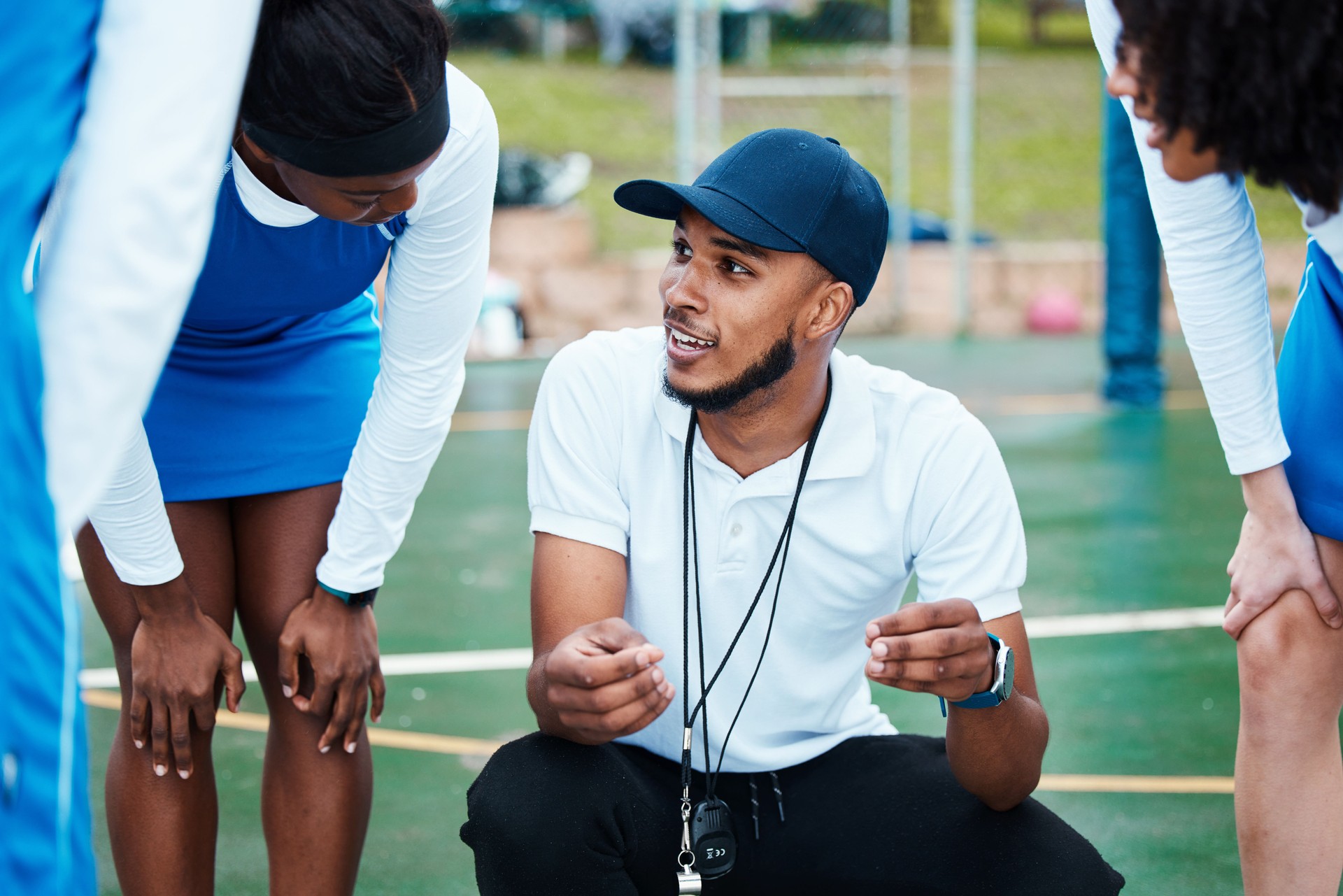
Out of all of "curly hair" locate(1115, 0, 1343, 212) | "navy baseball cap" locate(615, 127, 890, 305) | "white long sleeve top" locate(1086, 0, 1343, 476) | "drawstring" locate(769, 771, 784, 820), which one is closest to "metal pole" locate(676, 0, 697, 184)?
"navy baseball cap" locate(615, 127, 890, 305)

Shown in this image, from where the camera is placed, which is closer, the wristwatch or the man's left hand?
the man's left hand

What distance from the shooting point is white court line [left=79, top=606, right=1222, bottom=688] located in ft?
12.5

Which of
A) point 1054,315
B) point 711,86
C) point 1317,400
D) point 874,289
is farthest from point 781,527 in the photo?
point 874,289

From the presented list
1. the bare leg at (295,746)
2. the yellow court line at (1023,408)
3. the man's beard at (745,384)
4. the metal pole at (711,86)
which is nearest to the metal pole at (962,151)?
the metal pole at (711,86)

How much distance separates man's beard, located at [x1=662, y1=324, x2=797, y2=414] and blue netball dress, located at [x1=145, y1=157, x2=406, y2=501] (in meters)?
0.50

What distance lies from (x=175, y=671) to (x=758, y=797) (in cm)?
90

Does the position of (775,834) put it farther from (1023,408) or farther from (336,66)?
(1023,408)

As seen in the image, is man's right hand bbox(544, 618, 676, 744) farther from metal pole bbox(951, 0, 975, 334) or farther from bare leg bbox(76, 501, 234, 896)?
metal pole bbox(951, 0, 975, 334)

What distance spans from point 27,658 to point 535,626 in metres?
1.08

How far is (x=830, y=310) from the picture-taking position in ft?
7.52

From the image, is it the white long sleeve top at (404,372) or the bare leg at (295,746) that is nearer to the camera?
the white long sleeve top at (404,372)

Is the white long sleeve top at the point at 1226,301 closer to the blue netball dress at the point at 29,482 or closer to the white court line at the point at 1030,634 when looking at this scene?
the blue netball dress at the point at 29,482

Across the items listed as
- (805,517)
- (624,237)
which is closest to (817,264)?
(805,517)

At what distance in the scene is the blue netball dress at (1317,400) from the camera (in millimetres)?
1901
